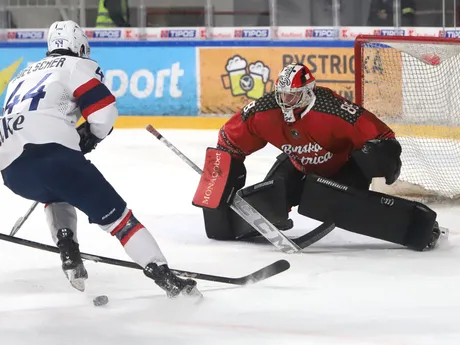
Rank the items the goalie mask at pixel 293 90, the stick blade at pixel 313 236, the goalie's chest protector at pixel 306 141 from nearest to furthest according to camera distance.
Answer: the goalie mask at pixel 293 90, the goalie's chest protector at pixel 306 141, the stick blade at pixel 313 236

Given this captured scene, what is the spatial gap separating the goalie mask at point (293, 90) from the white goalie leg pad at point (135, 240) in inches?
38.9

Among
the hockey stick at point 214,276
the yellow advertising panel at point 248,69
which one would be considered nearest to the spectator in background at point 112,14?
the yellow advertising panel at point 248,69

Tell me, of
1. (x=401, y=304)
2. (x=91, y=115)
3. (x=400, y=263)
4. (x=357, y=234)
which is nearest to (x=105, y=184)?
(x=91, y=115)

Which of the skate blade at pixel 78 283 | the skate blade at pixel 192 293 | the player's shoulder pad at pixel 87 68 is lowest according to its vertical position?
the skate blade at pixel 192 293

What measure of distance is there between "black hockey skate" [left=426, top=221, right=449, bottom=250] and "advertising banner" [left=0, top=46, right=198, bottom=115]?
12.3 ft

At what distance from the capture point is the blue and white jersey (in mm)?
3096

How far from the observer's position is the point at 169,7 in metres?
8.20

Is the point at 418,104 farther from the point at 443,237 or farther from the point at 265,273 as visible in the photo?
the point at 265,273

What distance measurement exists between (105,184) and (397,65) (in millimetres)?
2686

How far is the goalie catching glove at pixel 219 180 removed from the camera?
402 cm

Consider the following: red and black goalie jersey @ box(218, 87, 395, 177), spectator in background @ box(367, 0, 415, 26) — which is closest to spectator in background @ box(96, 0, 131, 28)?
spectator in background @ box(367, 0, 415, 26)

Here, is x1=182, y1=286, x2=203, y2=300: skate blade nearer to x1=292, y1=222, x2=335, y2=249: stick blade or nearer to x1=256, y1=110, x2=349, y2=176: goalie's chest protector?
x1=292, y1=222, x2=335, y2=249: stick blade

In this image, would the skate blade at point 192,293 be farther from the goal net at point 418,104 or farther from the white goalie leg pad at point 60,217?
the goal net at point 418,104

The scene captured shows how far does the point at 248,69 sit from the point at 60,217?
4.24m
